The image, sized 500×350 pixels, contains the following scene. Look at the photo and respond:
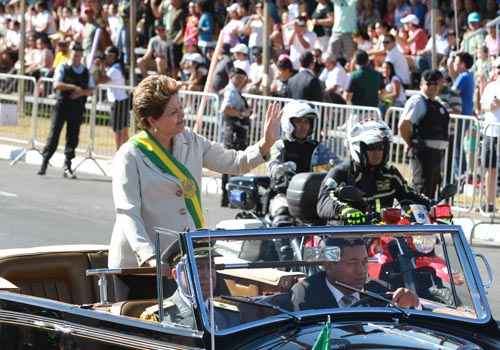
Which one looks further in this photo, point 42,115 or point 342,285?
point 42,115

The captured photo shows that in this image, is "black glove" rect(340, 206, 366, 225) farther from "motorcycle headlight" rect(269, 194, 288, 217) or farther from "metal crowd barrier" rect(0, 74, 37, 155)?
"metal crowd barrier" rect(0, 74, 37, 155)

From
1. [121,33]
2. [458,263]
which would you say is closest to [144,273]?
[458,263]

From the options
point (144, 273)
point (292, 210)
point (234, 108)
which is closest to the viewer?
point (144, 273)

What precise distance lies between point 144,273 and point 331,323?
124cm

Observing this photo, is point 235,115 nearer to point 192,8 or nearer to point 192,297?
point 192,8

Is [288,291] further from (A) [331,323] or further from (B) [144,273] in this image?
(B) [144,273]

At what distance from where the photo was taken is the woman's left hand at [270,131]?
6.33 metres

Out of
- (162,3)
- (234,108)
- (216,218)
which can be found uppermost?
(162,3)

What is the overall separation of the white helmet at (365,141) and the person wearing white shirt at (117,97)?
32.4 feet

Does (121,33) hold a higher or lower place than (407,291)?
higher

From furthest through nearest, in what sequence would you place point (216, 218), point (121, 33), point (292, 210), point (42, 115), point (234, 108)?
1. point (121, 33)
2. point (42, 115)
3. point (234, 108)
4. point (216, 218)
5. point (292, 210)

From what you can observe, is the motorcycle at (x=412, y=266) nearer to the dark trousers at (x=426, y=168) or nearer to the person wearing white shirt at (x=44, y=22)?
the dark trousers at (x=426, y=168)

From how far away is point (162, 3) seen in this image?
24.3 meters

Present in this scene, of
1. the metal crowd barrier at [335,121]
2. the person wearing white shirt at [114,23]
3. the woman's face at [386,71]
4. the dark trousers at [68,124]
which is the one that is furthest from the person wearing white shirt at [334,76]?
the person wearing white shirt at [114,23]
